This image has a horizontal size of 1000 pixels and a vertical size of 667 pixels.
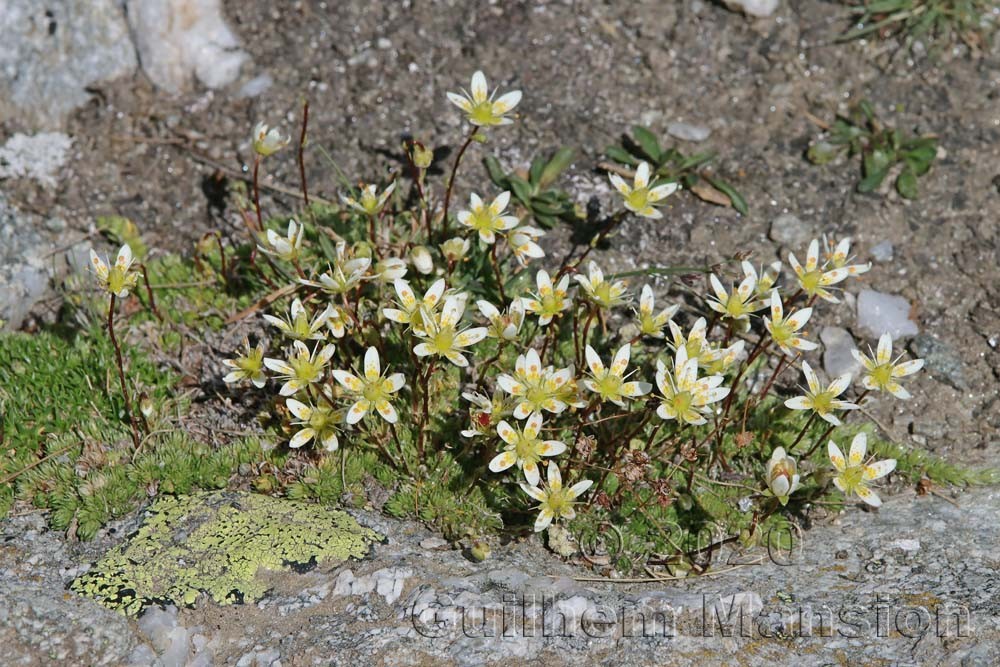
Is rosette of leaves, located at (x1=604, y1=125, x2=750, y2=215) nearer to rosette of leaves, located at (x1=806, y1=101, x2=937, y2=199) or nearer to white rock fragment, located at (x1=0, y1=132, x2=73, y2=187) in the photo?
rosette of leaves, located at (x1=806, y1=101, x2=937, y2=199)

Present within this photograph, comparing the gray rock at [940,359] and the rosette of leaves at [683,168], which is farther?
the rosette of leaves at [683,168]

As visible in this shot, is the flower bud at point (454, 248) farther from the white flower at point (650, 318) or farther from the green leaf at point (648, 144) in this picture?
the green leaf at point (648, 144)

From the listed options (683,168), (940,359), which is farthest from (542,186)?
(940,359)

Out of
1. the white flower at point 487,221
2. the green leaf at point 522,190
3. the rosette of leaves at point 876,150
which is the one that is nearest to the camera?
the white flower at point 487,221

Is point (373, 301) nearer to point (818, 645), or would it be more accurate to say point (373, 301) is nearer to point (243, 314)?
point (243, 314)

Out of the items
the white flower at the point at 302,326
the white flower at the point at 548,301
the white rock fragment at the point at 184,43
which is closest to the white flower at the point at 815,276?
the white flower at the point at 548,301
